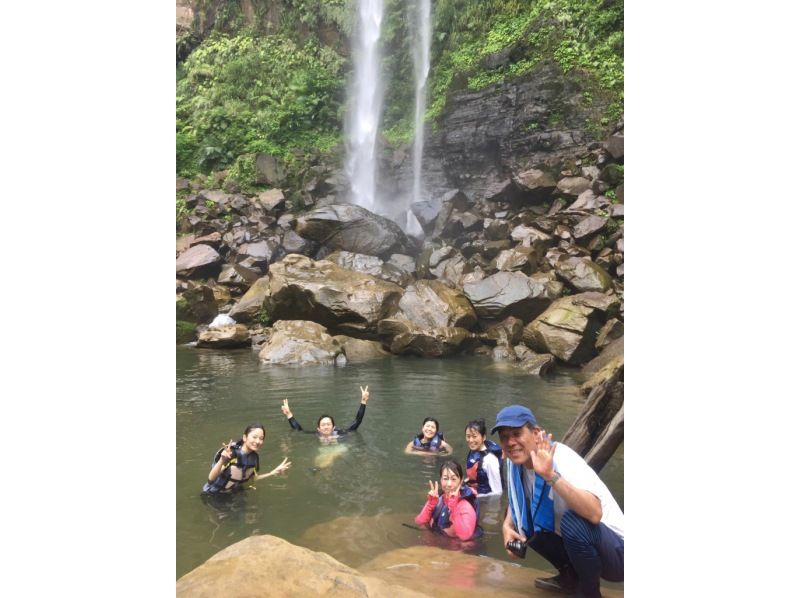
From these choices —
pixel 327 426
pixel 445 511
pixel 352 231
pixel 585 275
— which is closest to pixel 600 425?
pixel 445 511

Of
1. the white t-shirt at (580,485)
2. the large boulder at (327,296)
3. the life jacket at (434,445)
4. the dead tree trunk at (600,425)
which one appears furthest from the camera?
the large boulder at (327,296)

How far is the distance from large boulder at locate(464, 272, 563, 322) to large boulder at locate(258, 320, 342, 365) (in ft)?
4.43

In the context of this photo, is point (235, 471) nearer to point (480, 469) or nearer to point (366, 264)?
point (480, 469)

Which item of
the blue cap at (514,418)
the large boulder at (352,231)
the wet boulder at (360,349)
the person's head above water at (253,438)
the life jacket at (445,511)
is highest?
the large boulder at (352,231)

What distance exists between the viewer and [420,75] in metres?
7.53

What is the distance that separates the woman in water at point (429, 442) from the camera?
3.24 meters

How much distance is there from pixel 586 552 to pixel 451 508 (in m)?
0.76

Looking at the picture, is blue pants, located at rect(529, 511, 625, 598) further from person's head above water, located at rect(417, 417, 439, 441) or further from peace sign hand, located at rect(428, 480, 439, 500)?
person's head above water, located at rect(417, 417, 439, 441)

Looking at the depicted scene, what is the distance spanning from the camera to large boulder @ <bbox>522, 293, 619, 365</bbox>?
3.95 metres

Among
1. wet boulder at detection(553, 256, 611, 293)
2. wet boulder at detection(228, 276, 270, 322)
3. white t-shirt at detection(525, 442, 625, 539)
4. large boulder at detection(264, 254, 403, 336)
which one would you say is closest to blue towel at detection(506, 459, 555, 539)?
white t-shirt at detection(525, 442, 625, 539)

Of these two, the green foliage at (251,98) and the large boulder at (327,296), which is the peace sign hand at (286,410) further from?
the green foliage at (251,98)

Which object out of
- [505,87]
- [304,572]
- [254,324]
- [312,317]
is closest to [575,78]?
[505,87]

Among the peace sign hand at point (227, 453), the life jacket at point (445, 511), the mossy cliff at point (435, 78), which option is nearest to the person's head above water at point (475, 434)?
the life jacket at point (445, 511)

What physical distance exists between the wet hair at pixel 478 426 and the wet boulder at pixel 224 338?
2.17 meters
